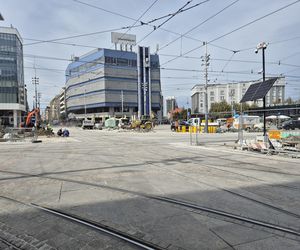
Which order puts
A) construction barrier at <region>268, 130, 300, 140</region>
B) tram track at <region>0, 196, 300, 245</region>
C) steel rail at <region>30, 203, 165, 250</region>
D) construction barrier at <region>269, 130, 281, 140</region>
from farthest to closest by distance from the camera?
construction barrier at <region>269, 130, 281, 140</region>
construction barrier at <region>268, 130, 300, 140</region>
tram track at <region>0, 196, 300, 245</region>
steel rail at <region>30, 203, 165, 250</region>

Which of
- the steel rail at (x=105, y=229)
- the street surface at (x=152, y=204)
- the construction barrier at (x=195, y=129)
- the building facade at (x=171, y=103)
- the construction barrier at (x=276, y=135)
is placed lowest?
the street surface at (x=152, y=204)

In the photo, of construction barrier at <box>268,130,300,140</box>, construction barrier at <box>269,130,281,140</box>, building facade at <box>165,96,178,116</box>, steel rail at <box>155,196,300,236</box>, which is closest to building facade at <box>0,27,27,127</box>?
construction barrier at <box>269,130,281,140</box>

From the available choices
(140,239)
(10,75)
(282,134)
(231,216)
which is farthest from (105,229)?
(10,75)

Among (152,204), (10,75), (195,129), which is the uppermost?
(10,75)

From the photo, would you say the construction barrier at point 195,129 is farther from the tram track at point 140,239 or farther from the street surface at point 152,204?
the tram track at point 140,239

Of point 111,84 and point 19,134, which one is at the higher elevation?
point 111,84

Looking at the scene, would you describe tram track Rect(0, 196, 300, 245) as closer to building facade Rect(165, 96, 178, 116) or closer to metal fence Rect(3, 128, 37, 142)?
metal fence Rect(3, 128, 37, 142)

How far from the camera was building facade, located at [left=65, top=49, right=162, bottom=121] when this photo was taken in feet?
302

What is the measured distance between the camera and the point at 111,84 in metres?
93.4

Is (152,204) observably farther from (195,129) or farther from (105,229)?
(195,129)

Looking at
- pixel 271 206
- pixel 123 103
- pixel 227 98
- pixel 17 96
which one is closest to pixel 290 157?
pixel 271 206

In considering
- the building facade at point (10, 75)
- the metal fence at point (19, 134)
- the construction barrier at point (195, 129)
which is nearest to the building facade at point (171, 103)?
the building facade at point (10, 75)

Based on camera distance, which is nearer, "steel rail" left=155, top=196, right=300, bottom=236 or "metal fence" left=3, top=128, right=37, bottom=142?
"steel rail" left=155, top=196, right=300, bottom=236

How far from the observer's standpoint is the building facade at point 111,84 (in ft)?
302
